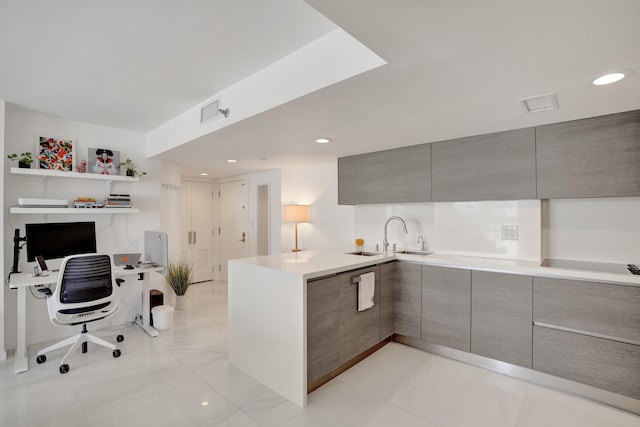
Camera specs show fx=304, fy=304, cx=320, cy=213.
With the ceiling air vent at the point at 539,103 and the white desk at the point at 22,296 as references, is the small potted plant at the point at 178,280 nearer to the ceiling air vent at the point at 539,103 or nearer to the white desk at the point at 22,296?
the white desk at the point at 22,296

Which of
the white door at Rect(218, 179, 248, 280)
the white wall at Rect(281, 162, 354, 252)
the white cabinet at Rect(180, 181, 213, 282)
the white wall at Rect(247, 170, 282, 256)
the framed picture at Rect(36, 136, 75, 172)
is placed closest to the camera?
the framed picture at Rect(36, 136, 75, 172)

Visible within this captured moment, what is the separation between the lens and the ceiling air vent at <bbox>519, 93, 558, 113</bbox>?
6.47 ft

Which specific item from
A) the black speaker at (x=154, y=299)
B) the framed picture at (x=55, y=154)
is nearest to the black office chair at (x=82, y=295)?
the black speaker at (x=154, y=299)

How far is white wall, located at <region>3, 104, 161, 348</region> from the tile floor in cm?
57

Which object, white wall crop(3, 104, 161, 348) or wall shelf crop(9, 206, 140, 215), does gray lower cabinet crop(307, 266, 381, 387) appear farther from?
white wall crop(3, 104, 161, 348)

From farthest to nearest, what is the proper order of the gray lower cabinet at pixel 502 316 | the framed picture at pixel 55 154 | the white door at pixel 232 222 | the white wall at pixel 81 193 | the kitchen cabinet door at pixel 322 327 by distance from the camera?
1. the white door at pixel 232 222
2. the framed picture at pixel 55 154
3. the white wall at pixel 81 193
4. the gray lower cabinet at pixel 502 316
5. the kitchen cabinet door at pixel 322 327

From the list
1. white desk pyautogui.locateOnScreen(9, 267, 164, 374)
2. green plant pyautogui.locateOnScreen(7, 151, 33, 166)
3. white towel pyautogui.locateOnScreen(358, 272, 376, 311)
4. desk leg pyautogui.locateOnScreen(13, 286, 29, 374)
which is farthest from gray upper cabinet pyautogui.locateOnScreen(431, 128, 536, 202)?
green plant pyautogui.locateOnScreen(7, 151, 33, 166)

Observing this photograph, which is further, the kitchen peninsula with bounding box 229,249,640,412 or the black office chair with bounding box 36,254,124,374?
the black office chair with bounding box 36,254,124,374

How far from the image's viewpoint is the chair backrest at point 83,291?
8.57 ft

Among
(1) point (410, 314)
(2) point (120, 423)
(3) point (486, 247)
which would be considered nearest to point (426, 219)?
(3) point (486, 247)

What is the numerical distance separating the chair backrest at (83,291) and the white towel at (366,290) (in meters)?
2.32

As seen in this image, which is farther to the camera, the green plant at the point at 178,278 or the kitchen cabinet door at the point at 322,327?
the green plant at the point at 178,278

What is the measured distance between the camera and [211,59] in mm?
2055

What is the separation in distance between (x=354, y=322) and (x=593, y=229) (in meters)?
2.19
